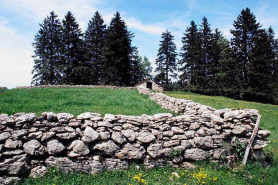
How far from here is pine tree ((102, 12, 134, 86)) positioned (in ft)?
133

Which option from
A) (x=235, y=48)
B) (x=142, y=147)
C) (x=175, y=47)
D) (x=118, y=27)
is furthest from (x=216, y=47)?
(x=142, y=147)

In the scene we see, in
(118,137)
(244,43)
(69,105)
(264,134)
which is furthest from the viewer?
(244,43)

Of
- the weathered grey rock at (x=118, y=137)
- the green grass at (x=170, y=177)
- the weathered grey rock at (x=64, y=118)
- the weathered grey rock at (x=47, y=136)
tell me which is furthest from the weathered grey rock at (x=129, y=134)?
the weathered grey rock at (x=47, y=136)

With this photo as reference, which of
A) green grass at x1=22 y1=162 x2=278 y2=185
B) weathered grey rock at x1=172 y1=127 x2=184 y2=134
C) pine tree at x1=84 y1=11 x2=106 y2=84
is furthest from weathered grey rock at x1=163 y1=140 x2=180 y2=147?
pine tree at x1=84 y1=11 x2=106 y2=84

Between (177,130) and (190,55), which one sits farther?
(190,55)

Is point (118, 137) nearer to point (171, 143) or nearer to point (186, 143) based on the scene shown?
→ point (171, 143)

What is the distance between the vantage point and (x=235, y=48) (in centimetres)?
3788

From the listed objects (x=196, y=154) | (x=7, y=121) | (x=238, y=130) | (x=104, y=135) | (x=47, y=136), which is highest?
(x=7, y=121)

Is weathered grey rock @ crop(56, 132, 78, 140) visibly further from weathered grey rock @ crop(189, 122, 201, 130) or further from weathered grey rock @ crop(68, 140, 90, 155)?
weathered grey rock @ crop(189, 122, 201, 130)

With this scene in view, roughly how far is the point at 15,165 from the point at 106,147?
7.91 feet

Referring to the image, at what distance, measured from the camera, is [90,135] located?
5410 mm

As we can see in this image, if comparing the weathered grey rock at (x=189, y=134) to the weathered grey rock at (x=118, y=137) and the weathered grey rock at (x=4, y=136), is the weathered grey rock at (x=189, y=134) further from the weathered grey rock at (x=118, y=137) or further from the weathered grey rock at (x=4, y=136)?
the weathered grey rock at (x=4, y=136)

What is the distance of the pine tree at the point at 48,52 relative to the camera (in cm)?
4206

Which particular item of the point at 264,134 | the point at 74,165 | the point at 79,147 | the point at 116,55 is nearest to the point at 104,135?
the point at 79,147
